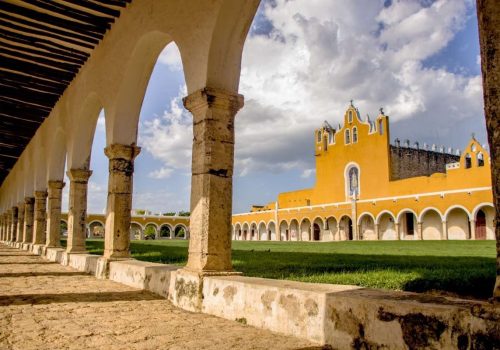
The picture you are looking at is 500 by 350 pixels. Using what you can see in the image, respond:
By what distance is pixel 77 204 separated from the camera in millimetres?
9484

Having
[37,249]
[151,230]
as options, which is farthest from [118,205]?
[151,230]

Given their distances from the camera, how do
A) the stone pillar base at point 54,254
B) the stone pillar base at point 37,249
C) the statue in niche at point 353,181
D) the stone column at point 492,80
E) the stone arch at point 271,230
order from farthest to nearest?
the stone arch at point 271,230
the statue in niche at point 353,181
the stone pillar base at point 37,249
the stone pillar base at point 54,254
the stone column at point 492,80

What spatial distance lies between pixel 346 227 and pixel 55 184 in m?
27.2

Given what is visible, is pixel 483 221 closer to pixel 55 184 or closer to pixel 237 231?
pixel 55 184

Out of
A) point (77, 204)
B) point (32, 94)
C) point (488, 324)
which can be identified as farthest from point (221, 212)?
point (32, 94)

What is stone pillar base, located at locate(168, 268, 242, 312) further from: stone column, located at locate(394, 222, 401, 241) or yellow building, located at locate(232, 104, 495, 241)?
stone column, located at locate(394, 222, 401, 241)

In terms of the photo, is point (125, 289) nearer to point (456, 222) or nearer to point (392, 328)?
point (392, 328)

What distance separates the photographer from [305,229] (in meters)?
40.2

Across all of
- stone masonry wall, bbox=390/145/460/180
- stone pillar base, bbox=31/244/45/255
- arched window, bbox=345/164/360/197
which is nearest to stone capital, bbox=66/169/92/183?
stone pillar base, bbox=31/244/45/255

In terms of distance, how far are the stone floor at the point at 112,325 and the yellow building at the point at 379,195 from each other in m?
25.8

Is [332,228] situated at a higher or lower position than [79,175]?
Result: lower

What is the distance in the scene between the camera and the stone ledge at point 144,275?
4.76 metres

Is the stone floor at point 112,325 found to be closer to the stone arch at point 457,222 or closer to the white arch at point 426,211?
the white arch at point 426,211

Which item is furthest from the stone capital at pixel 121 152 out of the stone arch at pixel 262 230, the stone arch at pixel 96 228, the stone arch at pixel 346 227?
the stone arch at pixel 96 228
